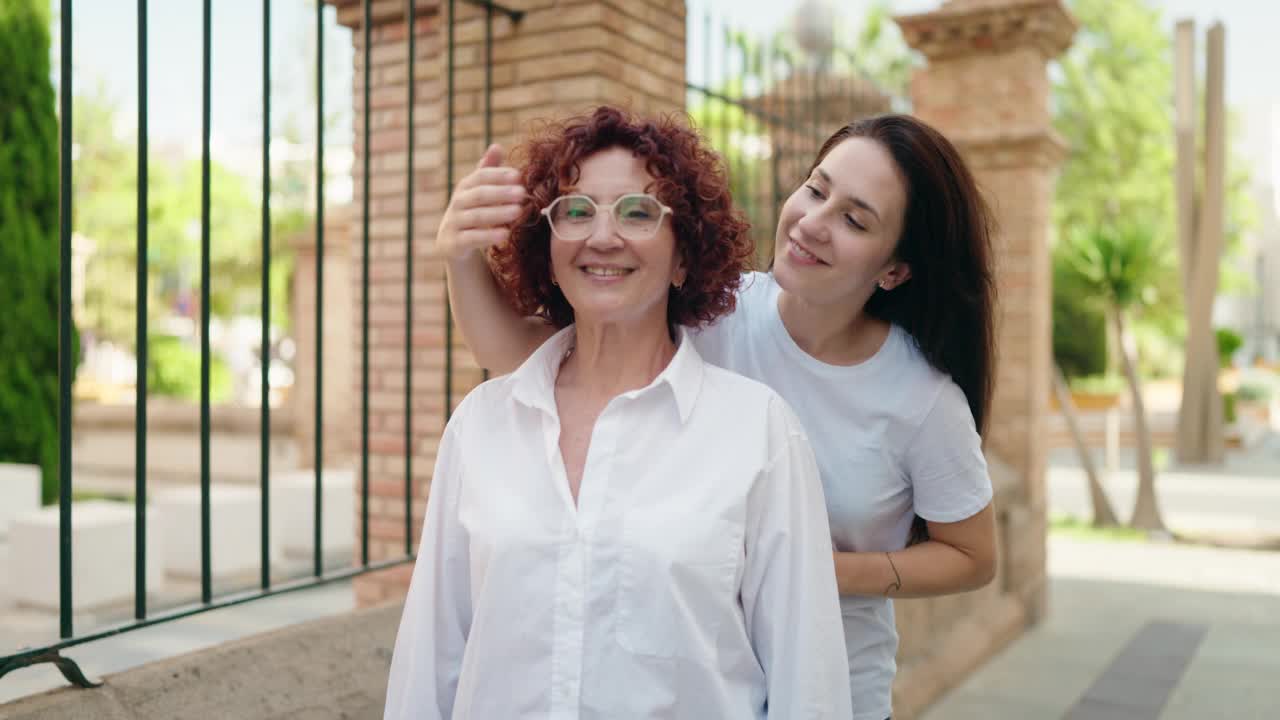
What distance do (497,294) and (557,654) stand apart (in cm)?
68

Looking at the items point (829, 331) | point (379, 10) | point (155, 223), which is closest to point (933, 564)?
point (829, 331)

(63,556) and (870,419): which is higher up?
(870,419)

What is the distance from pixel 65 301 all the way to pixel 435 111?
2.67 metres

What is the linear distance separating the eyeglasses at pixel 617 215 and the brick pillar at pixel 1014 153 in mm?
5825

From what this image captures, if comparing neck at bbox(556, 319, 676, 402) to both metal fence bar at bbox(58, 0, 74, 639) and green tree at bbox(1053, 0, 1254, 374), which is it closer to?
metal fence bar at bbox(58, 0, 74, 639)

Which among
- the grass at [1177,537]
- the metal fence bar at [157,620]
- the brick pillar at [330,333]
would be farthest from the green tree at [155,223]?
the metal fence bar at [157,620]

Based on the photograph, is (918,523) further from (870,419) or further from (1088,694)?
(1088,694)

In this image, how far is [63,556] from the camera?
2328mm

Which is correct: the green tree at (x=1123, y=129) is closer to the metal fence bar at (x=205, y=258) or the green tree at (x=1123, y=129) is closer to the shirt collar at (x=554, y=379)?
the metal fence bar at (x=205, y=258)

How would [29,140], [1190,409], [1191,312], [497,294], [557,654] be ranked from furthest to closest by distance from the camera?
[1190,409], [1191,312], [29,140], [497,294], [557,654]

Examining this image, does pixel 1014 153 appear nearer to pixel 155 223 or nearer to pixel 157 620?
pixel 157 620

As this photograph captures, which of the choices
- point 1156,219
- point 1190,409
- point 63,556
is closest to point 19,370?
point 63,556

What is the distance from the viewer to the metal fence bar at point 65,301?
2191 mm

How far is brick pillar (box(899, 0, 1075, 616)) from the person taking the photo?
23.3ft
